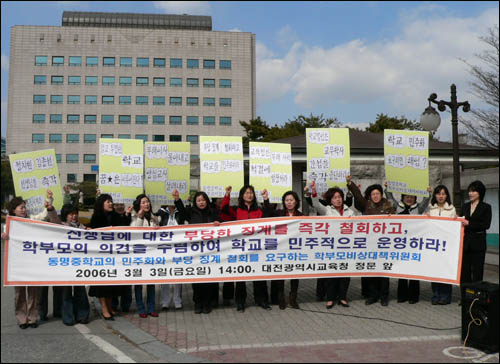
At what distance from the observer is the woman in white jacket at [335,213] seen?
7.05 metres

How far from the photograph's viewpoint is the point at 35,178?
7078mm

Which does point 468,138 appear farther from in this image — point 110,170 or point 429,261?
point 110,170

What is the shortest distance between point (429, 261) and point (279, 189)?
2761 mm

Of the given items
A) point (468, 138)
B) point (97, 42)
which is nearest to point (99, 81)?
point (97, 42)

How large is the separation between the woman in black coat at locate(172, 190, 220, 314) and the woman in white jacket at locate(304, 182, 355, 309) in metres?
1.76

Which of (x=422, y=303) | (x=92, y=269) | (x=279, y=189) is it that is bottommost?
(x=422, y=303)

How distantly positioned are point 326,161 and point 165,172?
2.91 m

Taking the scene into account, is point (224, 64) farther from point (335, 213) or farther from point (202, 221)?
point (202, 221)

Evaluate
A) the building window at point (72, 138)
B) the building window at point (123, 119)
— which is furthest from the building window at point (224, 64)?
the building window at point (72, 138)

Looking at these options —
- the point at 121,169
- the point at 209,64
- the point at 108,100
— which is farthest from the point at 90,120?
the point at 121,169

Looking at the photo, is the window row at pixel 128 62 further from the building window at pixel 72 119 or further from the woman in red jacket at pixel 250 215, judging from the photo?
the woman in red jacket at pixel 250 215

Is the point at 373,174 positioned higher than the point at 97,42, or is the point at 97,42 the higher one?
the point at 97,42

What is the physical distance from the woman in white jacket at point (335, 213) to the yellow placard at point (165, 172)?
7.92ft

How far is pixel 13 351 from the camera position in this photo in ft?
16.2
